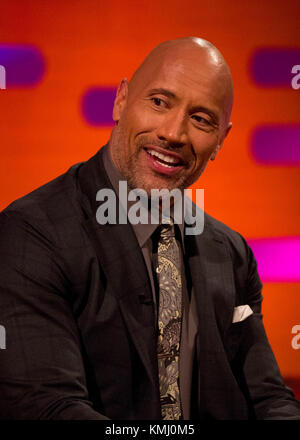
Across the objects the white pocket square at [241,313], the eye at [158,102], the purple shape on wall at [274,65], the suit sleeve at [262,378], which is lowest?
the suit sleeve at [262,378]

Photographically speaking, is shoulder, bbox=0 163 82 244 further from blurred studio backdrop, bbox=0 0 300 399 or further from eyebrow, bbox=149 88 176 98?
blurred studio backdrop, bbox=0 0 300 399

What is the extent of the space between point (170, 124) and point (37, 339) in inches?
23.4

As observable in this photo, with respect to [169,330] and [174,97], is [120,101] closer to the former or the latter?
[174,97]

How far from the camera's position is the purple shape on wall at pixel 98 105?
1793 millimetres

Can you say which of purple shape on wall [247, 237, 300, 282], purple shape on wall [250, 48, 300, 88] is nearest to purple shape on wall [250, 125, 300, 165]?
purple shape on wall [250, 48, 300, 88]

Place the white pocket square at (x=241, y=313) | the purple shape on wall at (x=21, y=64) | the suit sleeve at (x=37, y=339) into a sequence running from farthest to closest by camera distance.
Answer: the purple shape on wall at (x=21, y=64) → the white pocket square at (x=241, y=313) → the suit sleeve at (x=37, y=339)

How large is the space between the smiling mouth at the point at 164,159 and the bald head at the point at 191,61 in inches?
7.7

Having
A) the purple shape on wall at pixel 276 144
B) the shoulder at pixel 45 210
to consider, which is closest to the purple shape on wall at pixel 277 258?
the purple shape on wall at pixel 276 144

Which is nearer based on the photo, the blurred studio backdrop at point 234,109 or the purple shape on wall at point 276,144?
the blurred studio backdrop at point 234,109

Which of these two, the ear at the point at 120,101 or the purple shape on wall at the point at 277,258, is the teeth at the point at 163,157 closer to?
the ear at the point at 120,101

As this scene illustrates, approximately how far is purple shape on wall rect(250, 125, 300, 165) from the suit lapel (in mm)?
872

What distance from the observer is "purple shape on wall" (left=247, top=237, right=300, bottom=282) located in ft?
6.72

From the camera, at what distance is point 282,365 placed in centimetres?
211

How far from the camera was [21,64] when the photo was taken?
1699 mm
